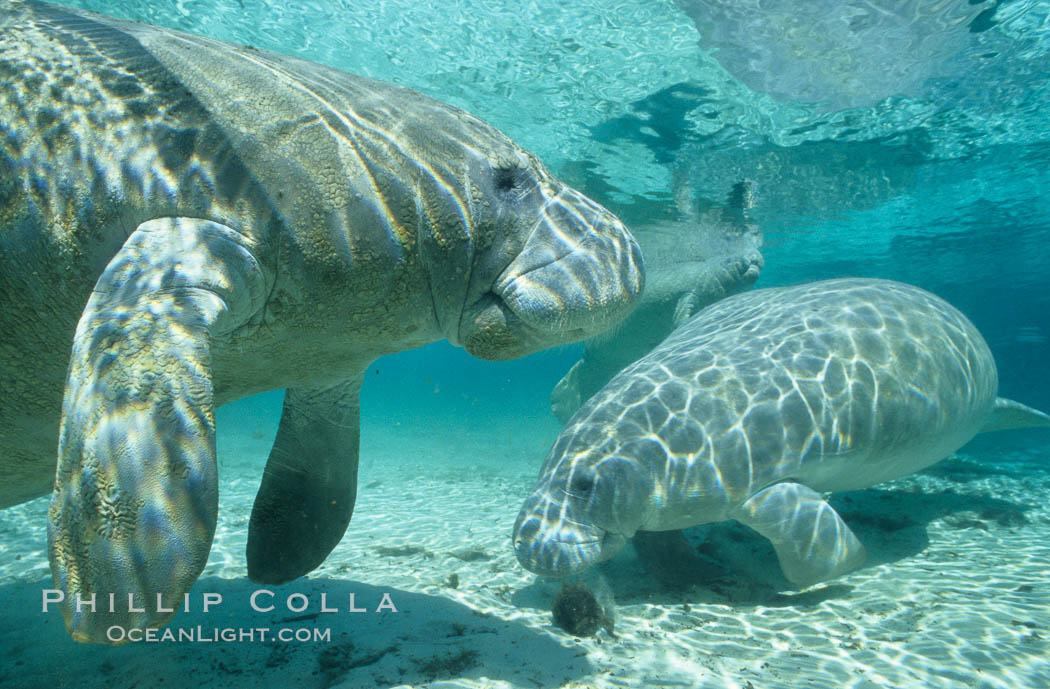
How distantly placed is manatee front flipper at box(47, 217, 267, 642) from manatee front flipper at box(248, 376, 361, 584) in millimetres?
1750

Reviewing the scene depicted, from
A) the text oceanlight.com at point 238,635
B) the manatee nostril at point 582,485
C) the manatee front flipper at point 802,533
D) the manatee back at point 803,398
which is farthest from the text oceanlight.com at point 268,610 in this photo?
the manatee front flipper at point 802,533

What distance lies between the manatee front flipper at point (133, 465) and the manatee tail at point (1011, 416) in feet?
27.2

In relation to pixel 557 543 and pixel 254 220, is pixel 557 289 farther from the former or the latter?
pixel 557 543

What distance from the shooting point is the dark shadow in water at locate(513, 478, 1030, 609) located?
4.42 meters

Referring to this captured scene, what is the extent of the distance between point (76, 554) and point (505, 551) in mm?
4895

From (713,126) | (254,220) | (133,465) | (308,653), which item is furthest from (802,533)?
(713,126)

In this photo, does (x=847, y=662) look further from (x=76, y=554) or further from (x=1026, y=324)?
(x=1026, y=324)

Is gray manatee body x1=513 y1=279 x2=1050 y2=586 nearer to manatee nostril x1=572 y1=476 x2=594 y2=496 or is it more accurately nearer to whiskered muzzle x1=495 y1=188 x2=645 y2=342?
manatee nostril x1=572 y1=476 x2=594 y2=496

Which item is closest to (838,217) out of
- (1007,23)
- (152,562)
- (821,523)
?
(1007,23)

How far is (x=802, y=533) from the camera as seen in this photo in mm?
4289

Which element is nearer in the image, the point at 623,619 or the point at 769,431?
the point at 623,619

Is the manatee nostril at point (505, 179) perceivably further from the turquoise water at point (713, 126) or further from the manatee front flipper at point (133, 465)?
the turquoise water at point (713, 126)

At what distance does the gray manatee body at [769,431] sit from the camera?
422 cm

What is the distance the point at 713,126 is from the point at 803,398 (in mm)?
9778
